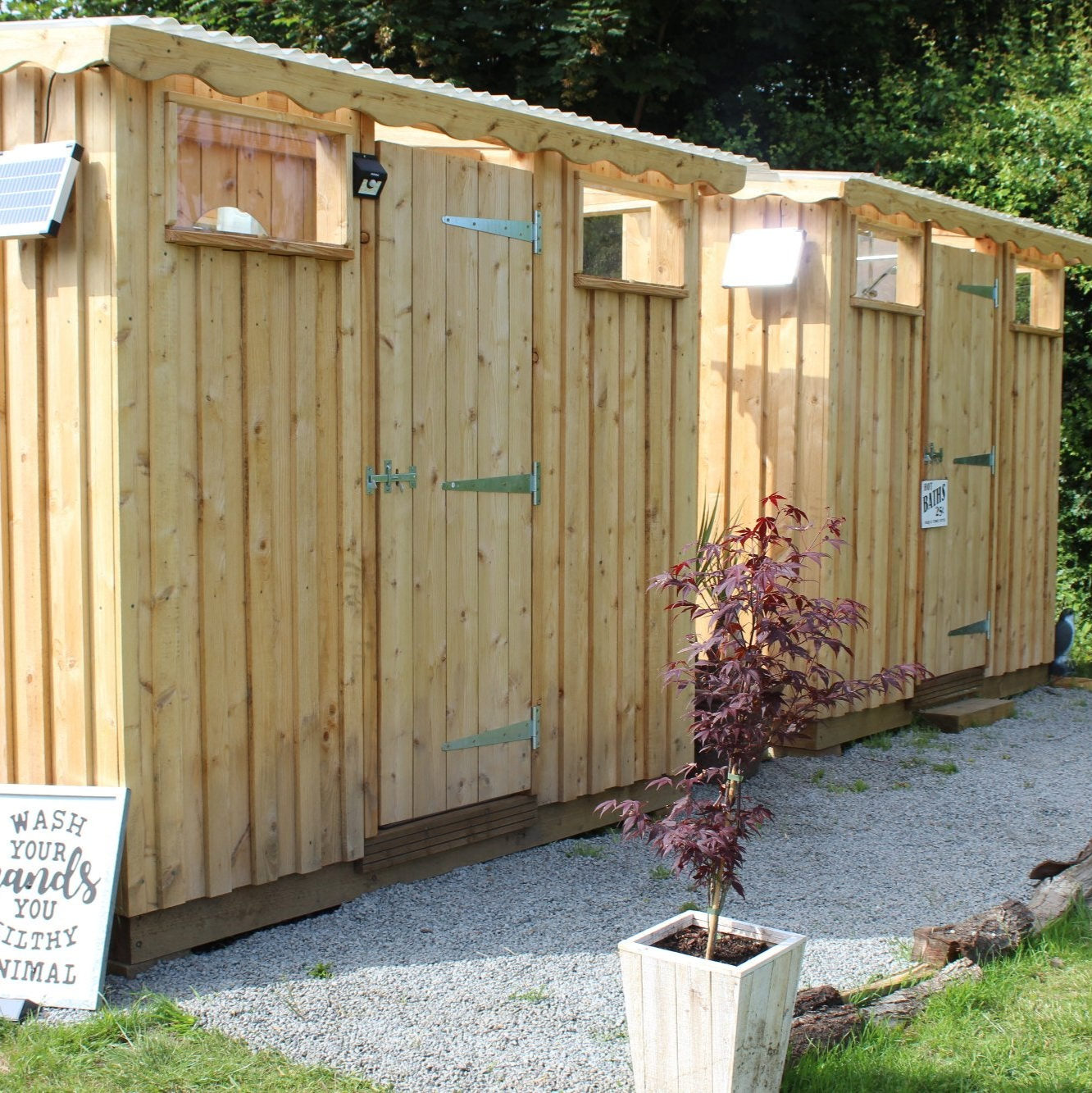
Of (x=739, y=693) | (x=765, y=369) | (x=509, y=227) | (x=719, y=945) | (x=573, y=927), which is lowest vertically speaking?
(x=573, y=927)

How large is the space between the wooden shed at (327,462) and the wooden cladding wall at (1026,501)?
2.67 metres

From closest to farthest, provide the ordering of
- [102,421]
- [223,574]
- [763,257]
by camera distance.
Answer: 1. [102,421]
2. [223,574]
3. [763,257]

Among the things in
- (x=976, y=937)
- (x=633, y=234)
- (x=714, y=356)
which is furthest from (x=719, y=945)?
(x=714, y=356)

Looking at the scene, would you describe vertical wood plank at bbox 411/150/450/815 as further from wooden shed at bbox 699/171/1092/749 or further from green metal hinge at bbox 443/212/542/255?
wooden shed at bbox 699/171/1092/749

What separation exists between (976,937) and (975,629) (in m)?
4.77

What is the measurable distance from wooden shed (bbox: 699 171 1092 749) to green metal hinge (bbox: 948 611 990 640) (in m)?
0.01

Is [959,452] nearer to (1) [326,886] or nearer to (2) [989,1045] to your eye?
(1) [326,886]

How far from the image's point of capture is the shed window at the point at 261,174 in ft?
14.4

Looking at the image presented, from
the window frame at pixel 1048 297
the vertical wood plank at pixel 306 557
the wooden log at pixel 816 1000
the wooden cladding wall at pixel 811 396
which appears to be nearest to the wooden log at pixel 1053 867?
the wooden log at pixel 816 1000

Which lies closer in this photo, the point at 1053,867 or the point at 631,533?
the point at 1053,867

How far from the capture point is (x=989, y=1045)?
3691 mm

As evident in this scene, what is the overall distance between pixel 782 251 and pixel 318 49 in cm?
838

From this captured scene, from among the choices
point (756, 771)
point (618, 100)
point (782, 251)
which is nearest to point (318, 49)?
point (618, 100)

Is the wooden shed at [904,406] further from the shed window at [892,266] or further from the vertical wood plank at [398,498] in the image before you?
the vertical wood plank at [398,498]
